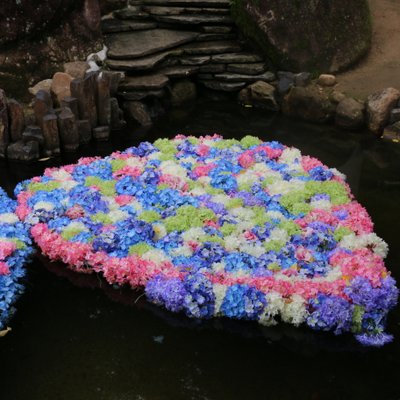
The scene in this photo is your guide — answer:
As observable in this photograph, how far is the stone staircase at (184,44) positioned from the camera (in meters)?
11.9

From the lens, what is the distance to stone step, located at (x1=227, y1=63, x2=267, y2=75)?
12.5m

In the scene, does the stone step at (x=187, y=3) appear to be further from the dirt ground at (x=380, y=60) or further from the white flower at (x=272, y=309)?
the white flower at (x=272, y=309)

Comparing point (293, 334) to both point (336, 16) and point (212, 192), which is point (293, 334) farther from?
point (336, 16)

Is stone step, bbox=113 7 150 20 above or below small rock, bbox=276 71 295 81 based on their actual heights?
above

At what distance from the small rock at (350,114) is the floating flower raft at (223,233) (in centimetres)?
214

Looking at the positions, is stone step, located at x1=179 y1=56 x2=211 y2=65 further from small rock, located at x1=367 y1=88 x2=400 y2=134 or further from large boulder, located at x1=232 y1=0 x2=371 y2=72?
small rock, located at x1=367 y1=88 x2=400 y2=134

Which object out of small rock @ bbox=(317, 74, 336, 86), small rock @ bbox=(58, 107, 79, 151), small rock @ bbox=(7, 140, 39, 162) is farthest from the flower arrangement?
small rock @ bbox=(317, 74, 336, 86)

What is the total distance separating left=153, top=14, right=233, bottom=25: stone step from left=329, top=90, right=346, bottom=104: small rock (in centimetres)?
277

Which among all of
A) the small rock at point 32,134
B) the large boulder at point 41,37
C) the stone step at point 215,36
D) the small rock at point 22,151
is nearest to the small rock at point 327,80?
the stone step at point 215,36

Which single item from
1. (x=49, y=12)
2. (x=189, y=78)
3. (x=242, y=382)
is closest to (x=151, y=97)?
(x=189, y=78)

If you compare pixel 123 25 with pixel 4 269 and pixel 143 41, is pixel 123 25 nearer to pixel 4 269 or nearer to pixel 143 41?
pixel 143 41

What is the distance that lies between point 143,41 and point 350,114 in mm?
4280

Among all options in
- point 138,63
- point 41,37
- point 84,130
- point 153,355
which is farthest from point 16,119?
point 153,355

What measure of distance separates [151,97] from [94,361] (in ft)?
22.8
